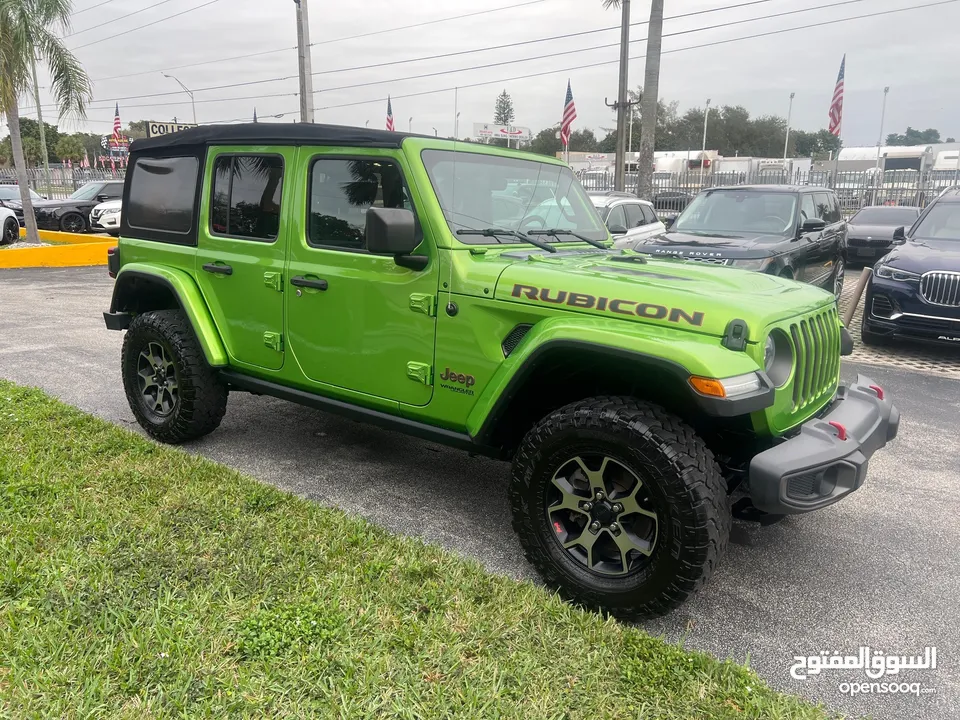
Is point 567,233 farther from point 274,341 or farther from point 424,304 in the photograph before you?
point 274,341

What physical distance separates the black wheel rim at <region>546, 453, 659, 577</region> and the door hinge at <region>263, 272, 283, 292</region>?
6.42 feet

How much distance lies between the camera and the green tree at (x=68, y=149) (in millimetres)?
64188

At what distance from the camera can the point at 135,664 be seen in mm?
2449

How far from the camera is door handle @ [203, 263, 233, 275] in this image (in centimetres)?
422

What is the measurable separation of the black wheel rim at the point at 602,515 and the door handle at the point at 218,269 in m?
2.41

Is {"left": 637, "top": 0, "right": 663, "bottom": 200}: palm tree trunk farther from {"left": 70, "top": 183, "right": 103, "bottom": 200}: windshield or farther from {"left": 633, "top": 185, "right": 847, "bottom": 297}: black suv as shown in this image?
{"left": 70, "top": 183, "right": 103, "bottom": 200}: windshield

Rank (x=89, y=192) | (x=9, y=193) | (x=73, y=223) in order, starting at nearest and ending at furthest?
1. (x=73, y=223)
2. (x=89, y=192)
3. (x=9, y=193)

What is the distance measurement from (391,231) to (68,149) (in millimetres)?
73700

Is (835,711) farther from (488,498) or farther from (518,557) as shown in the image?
(488,498)

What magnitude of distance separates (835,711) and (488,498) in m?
2.07

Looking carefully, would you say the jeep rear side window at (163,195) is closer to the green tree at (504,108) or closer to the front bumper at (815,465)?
the front bumper at (815,465)

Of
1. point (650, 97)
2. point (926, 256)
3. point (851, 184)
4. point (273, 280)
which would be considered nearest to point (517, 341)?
point (273, 280)

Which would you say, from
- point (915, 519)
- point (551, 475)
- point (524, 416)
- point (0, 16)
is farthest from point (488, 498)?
point (0, 16)

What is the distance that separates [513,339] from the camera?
316cm
